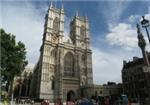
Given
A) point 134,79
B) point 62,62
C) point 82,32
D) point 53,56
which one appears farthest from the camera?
point 82,32

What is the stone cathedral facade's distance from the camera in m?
50.5

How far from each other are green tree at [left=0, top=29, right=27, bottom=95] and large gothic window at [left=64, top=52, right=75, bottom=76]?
2513 cm

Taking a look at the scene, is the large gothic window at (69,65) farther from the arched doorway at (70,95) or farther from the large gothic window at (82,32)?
the large gothic window at (82,32)

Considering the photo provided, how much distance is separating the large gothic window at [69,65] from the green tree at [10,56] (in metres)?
25.1

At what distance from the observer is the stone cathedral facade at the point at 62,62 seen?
50.5 m

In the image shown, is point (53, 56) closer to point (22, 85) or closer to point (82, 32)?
point (82, 32)

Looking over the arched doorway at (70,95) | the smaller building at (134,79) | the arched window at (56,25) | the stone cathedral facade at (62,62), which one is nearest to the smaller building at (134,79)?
the smaller building at (134,79)

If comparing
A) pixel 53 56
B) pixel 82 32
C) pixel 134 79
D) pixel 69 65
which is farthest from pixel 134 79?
pixel 82 32

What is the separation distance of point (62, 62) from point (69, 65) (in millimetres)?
3075

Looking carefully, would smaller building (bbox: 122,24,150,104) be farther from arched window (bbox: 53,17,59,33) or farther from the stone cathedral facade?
arched window (bbox: 53,17,59,33)

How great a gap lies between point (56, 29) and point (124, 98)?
4353 centimetres

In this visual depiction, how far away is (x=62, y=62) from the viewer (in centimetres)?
5412

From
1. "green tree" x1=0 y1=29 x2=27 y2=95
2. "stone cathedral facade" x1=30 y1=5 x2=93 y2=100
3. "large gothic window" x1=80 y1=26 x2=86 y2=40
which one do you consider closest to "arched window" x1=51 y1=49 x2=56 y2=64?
"stone cathedral facade" x1=30 y1=5 x2=93 y2=100

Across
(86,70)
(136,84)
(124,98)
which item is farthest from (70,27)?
(124,98)
